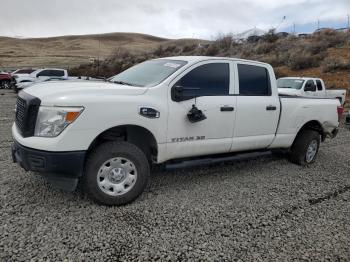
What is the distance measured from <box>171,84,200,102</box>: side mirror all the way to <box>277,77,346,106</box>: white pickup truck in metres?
10.9

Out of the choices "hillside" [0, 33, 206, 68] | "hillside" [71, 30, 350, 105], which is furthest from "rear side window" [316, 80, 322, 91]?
"hillside" [0, 33, 206, 68]

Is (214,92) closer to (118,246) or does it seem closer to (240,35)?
(118,246)

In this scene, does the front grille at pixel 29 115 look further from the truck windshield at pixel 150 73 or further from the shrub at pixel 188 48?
the shrub at pixel 188 48

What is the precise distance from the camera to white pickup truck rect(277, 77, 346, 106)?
14562 millimetres

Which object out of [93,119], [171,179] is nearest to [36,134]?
[93,119]

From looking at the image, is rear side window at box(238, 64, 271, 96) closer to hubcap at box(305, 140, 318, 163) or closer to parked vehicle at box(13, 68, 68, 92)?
hubcap at box(305, 140, 318, 163)

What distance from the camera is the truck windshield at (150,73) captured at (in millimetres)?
4574

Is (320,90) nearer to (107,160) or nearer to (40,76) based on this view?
(107,160)

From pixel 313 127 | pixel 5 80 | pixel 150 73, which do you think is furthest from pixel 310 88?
pixel 5 80

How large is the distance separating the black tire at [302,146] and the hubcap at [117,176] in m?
3.51

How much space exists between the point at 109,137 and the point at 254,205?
2.05 metres

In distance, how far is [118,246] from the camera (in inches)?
128

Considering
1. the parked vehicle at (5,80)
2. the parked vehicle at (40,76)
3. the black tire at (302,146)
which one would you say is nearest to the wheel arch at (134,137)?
the black tire at (302,146)

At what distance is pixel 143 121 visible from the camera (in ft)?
13.5
